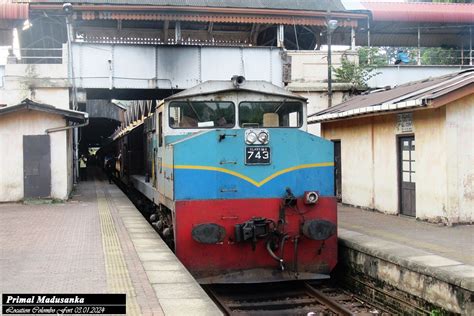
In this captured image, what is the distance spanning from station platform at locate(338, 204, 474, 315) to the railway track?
50 centimetres

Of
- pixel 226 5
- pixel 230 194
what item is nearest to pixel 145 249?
pixel 230 194

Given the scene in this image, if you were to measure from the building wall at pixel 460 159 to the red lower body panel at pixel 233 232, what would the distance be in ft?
12.6

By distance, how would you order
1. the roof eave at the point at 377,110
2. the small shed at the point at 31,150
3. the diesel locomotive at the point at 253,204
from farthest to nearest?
the small shed at the point at 31,150
the roof eave at the point at 377,110
the diesel locomotive at the point at 253,204

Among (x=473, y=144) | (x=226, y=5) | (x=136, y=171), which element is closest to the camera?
(x=473, y=144)

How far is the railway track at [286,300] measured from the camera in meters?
7.77

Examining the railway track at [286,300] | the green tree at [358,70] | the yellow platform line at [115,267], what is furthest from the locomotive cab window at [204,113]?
the green tree at [358,70]

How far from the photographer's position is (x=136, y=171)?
54.9 feet

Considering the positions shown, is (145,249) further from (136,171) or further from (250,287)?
(136,171)

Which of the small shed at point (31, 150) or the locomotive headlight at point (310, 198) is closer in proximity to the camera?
the locomotive headlight at point (310, 198)

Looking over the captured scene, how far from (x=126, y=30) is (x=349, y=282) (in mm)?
17739

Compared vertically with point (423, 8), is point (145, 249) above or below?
below

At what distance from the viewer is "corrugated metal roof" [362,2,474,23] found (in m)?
23.9

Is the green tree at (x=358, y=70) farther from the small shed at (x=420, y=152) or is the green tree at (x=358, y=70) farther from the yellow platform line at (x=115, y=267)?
the yellow platform line at (x=115, y=267)

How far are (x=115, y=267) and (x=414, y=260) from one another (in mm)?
4056
